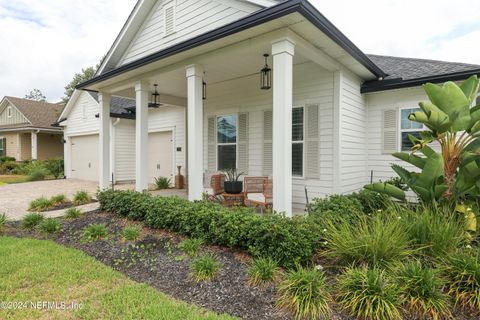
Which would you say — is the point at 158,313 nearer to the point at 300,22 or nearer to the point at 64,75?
the point at 300,22

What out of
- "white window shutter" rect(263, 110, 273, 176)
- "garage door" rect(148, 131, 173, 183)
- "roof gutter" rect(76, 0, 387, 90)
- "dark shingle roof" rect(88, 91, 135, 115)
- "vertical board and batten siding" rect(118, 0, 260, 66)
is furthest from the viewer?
"dark shingle roof" rect(88, 91, 135, 115)

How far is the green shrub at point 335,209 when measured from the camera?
425cm

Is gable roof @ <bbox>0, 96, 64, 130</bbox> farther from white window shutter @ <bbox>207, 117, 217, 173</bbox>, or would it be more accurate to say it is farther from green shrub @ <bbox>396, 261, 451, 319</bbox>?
green shrub @ <bbox>396, 261, 451, 319</bbox>

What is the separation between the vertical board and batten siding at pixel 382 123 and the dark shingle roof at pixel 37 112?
65.8 feet

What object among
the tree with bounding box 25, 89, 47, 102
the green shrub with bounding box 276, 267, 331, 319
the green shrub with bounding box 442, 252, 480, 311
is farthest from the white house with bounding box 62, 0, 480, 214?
the tree with bounding box 25, 89, 47, 102

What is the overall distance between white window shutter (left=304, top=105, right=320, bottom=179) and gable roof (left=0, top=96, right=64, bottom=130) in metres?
19.0

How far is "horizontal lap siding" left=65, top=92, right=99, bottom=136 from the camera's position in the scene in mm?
14336

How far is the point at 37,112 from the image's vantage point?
21.1 metres

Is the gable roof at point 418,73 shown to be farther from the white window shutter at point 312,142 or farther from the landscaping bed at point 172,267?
the landscaping bed at point 172,267

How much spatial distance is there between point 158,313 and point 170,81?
651 cm

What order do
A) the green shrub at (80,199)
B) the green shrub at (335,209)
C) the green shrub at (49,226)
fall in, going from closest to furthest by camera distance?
the green shrub at (335,209), the green shrub at (49,226), the green shrub at (80,199)

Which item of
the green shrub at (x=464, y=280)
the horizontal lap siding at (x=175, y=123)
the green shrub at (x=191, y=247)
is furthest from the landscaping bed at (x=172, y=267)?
the horizontal lap siding at (x=175, y=123)

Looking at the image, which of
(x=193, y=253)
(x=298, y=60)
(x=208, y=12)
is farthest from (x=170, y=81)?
(x=193, y=253)

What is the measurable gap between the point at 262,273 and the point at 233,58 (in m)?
4.52
